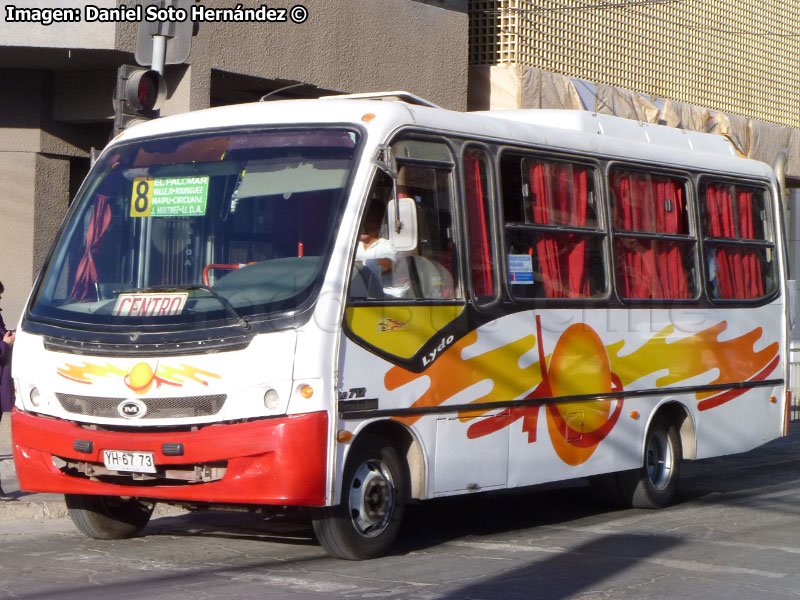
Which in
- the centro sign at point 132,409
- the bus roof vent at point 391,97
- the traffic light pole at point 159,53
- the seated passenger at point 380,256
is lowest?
the centro sign at point 132,409

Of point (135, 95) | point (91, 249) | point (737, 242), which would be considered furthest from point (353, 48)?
point (91, 249)

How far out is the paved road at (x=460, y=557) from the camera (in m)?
6.81

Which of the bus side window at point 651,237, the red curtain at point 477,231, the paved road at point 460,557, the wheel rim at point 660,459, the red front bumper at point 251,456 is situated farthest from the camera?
the wheel rim at point 660,459

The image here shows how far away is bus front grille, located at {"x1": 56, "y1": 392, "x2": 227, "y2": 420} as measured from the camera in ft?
23.7

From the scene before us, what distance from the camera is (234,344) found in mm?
7164

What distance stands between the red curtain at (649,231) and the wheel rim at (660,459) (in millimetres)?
1153

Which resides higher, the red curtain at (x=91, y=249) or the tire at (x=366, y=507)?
the red curtain at (x=91, y=249)

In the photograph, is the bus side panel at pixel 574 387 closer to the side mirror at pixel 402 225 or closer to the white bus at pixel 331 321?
the white bus at pixel 331 321

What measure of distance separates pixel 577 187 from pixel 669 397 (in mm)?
1965

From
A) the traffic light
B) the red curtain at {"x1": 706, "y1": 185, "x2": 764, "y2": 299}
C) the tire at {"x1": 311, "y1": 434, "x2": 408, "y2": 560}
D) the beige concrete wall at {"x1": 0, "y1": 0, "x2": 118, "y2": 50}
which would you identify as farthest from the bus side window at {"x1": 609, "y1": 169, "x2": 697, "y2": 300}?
the beige concrete wall at {"x1": 0, "y1": 0, "x2": 118, "y2": 50}

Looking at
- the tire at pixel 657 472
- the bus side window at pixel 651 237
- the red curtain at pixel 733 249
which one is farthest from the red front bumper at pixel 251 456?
the red curtain at pixel 733 249

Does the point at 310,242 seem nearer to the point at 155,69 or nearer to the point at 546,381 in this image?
the point at 546,381

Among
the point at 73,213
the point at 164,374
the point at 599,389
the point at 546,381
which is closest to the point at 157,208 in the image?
the point at 73,213

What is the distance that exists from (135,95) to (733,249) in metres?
5.20
